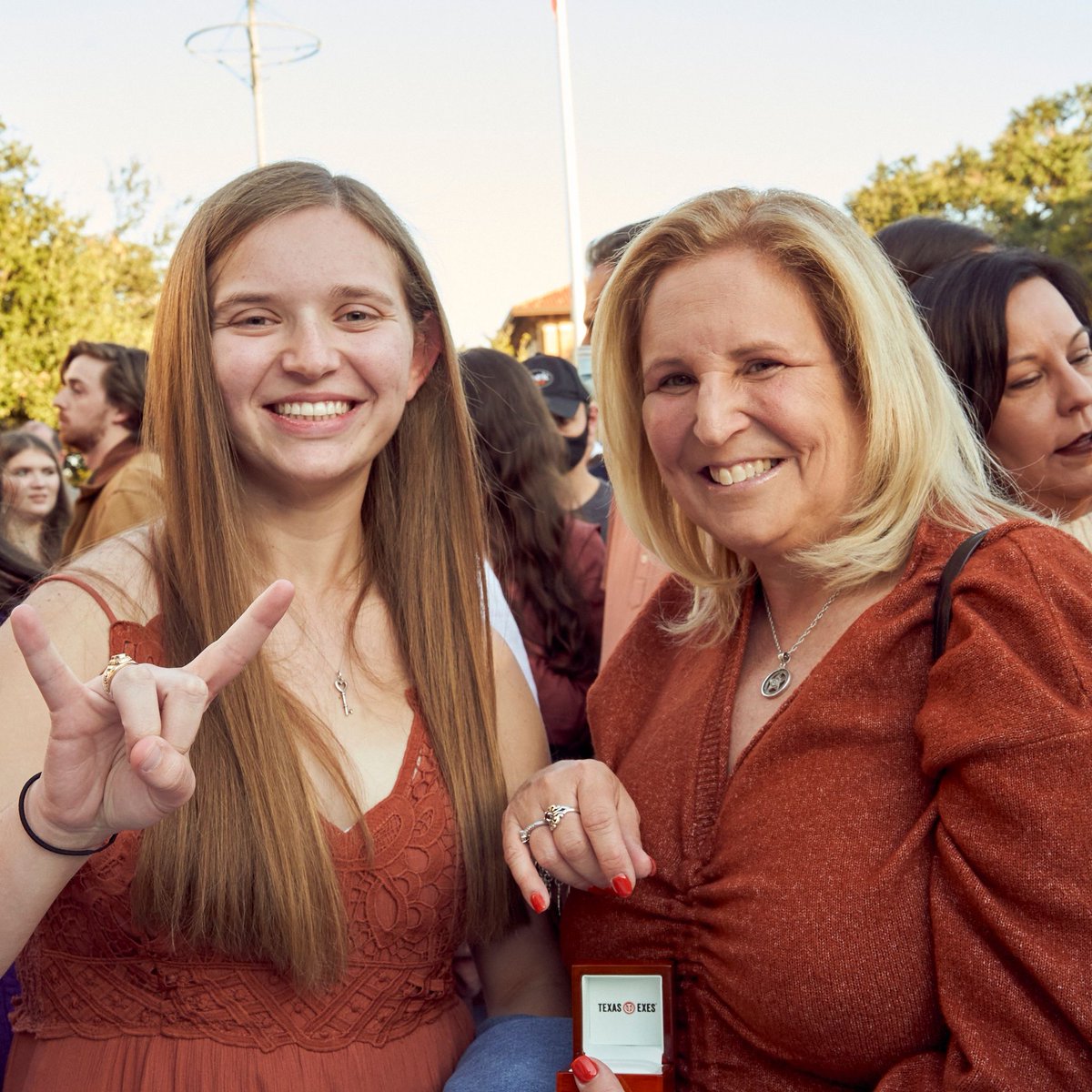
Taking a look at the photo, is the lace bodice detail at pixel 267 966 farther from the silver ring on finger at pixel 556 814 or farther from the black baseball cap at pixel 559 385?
the black baseball cap at pixel 559 385

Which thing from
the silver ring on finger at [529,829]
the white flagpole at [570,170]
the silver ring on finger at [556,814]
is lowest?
the silver ring on finger at [529,829]

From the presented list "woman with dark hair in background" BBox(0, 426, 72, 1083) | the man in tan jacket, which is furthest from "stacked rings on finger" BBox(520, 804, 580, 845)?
"woman with dark hair in background" BBox(0, 426, 72, 1083)

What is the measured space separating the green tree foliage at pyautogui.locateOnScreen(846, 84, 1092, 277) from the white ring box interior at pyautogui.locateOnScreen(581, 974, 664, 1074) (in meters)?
A: 28.8

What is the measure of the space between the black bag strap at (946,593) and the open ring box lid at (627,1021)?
67 centimetres

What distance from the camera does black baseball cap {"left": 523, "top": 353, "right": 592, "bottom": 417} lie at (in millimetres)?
5904

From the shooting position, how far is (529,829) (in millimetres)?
2141

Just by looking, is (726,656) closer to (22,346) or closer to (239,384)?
(239,384)

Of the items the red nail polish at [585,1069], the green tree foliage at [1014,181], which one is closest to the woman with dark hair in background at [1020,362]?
the red nail polish at [585,1069]

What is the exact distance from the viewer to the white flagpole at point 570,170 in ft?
52.0

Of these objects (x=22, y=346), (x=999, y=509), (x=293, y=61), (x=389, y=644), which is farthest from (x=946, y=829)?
(x=293, y=61)

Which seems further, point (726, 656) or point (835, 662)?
point (726, 656)

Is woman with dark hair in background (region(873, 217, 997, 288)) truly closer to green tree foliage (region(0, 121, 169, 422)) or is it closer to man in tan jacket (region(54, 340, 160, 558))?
man in tan jacket (region(54, 340, 160, 558))

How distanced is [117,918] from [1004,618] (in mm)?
1534

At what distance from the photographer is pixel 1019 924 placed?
62.2 inches
